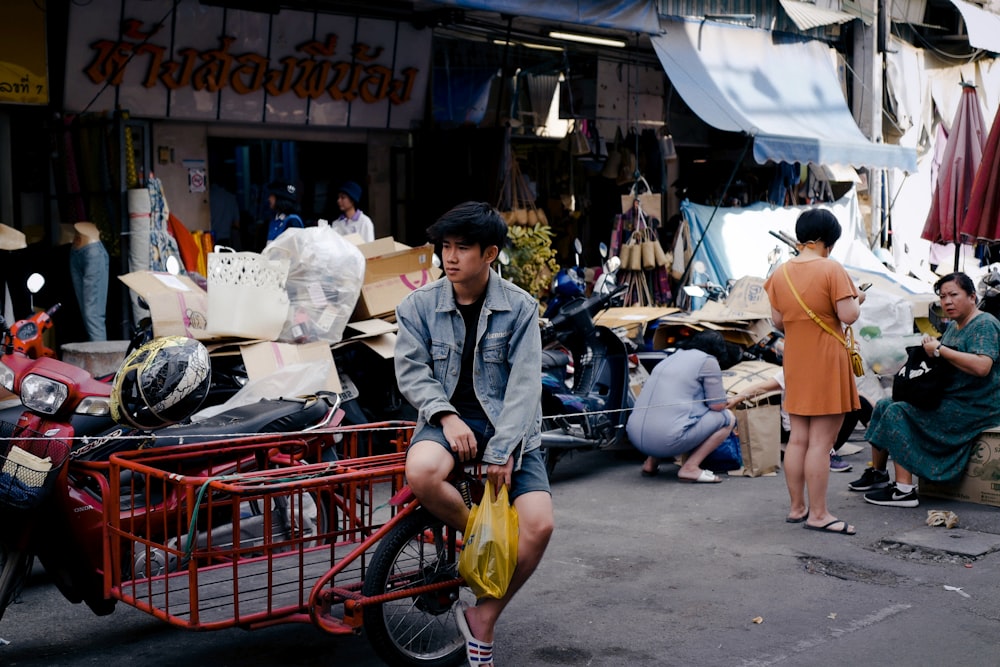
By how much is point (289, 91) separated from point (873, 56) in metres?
7.97

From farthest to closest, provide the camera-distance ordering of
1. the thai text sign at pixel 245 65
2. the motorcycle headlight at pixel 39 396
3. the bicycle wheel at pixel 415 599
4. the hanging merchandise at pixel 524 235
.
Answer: the hanging merchandise at pixel 524 235, the thai text sign at pixel 245 65, the motorcycle headlight at pixel 39 396, the bicycle wheel at pixel 415 599

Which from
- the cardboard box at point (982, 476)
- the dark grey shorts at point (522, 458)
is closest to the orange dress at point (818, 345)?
the cardboard box at point (982, 476)

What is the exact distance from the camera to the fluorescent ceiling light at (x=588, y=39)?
39.4ft

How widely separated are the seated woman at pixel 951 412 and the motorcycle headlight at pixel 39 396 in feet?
16.2

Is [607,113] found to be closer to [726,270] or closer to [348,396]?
[726,270]

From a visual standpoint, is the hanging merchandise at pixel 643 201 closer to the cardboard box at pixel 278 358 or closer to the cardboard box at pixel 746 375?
the cardboard box at pixel 746 375

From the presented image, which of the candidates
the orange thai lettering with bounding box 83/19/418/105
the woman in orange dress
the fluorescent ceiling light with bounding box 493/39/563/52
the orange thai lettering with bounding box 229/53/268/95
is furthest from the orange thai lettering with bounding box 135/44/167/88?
the woman in orange dress

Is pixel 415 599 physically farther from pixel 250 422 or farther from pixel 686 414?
pixel 686 414

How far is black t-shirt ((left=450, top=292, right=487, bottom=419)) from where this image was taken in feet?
13.5

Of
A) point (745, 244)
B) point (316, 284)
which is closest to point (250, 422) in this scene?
point (316, 284)

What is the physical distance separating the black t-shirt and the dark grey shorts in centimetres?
4

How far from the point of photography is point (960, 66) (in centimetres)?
1617

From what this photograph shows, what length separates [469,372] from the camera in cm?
414

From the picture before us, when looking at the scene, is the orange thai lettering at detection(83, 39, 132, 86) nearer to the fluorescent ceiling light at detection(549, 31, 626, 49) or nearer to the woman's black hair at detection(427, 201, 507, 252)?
the fluorescent ceiling light at detection(549, 31, 626, 49)
